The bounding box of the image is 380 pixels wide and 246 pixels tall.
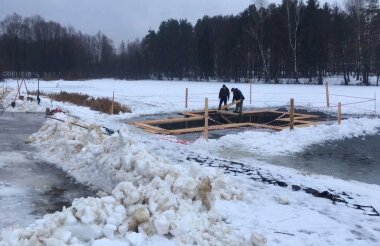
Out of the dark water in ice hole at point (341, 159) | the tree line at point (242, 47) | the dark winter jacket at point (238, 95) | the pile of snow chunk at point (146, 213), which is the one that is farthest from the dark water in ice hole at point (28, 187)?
the tree line at point (242, 47)

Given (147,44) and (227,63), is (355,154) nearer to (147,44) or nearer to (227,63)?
(227,63)

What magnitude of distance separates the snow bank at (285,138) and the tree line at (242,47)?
3502 centimetres

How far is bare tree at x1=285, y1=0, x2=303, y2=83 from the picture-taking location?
5120cm

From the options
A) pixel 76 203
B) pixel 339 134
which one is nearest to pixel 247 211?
pixel 76 203

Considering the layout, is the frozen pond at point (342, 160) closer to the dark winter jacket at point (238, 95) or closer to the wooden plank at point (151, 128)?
the wooden plank at point (151, 128)

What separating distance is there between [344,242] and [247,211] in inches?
60.6

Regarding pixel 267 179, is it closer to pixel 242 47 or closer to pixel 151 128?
pixel 151 128

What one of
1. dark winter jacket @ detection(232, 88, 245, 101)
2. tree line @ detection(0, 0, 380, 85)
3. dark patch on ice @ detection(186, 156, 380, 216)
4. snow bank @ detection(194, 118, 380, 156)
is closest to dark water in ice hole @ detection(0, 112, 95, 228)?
dark patch on ice @ detection(186, 156, 380, 216)

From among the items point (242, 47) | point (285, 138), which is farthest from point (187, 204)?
point (242, 47)

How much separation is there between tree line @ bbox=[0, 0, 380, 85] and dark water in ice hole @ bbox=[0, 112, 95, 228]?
4346cm

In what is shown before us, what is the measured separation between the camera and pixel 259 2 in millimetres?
59469

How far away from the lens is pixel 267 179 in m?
8.59

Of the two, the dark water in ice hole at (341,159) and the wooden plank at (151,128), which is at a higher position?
the wooden plank at (151,128)

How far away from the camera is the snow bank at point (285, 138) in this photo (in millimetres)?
12156
